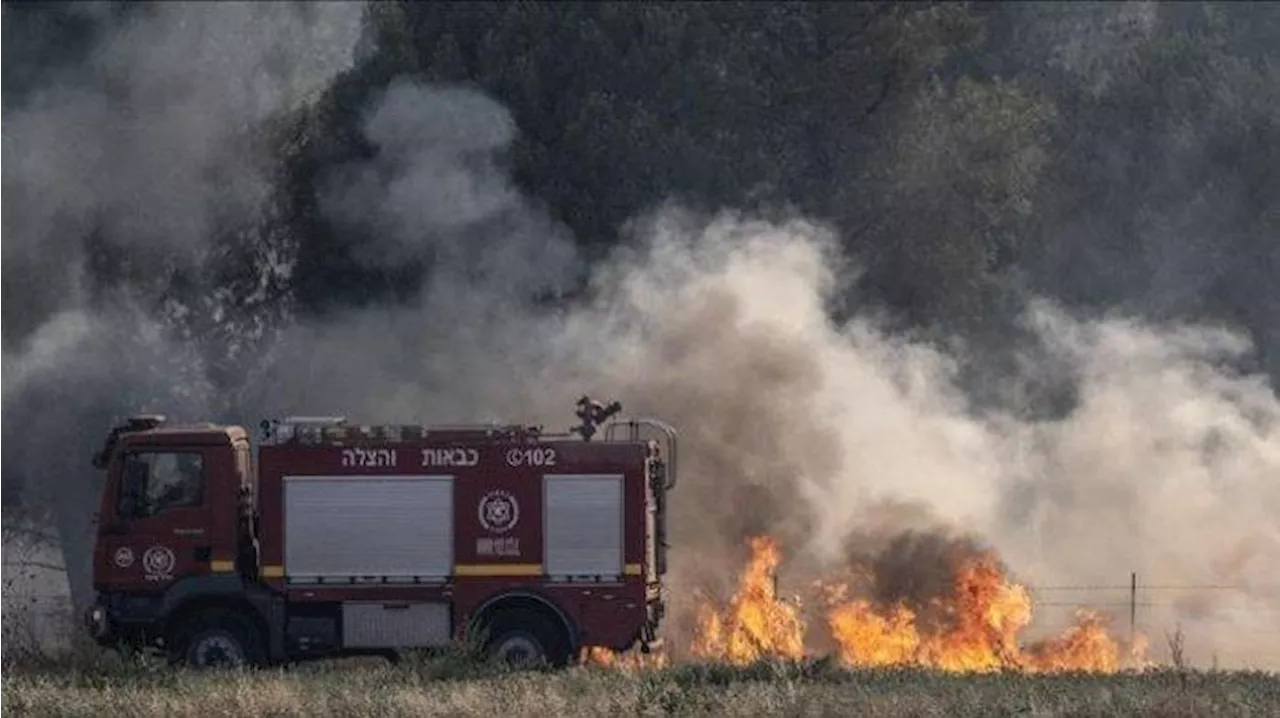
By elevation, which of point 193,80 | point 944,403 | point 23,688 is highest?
point 193,80

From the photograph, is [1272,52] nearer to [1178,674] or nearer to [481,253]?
[481,253]

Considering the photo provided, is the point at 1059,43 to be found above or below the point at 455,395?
above

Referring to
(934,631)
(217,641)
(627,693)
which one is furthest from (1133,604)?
(217,641)

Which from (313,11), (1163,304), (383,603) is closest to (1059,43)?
(1163,304)

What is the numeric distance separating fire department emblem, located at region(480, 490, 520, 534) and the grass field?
2.07 meters

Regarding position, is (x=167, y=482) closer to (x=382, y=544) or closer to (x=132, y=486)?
(x=132, y=486)

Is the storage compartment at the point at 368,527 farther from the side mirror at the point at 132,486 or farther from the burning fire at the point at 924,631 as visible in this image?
the burning fire at the point at 924,631

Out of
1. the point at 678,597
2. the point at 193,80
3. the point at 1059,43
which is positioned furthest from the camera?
the point at 1059,43

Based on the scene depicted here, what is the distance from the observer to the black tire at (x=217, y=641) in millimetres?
29375

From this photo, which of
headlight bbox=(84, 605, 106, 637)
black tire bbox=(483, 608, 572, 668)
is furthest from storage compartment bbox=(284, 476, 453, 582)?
headlight bbox=(84, 605, 106, 637)

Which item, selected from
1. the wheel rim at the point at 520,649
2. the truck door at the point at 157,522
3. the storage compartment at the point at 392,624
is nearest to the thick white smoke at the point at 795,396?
the wheel rim at the point at 520,649

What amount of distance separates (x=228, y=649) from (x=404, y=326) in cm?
1279

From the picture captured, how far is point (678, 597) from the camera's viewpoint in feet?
114

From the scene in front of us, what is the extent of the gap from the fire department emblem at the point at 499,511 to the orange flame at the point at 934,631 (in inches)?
128
